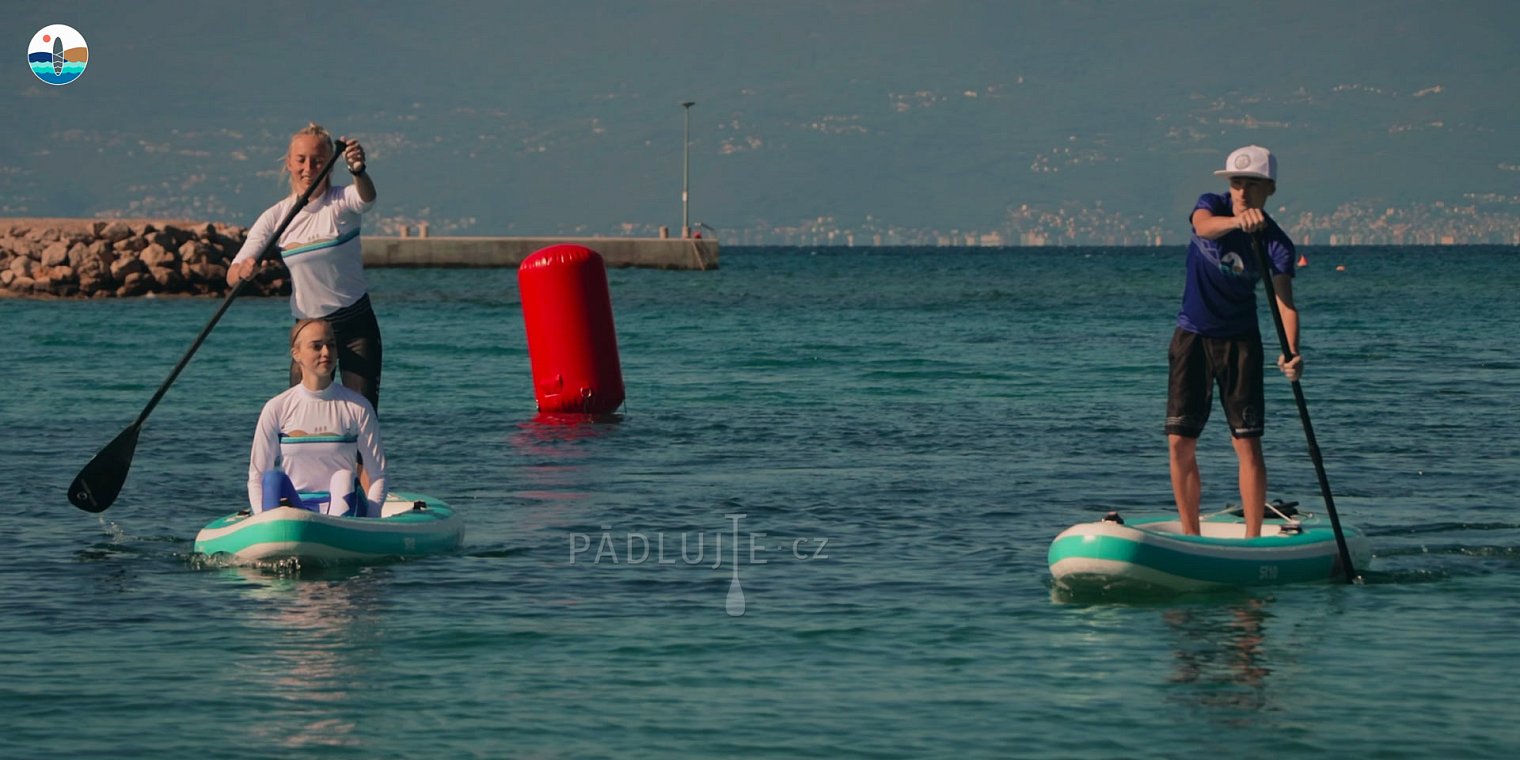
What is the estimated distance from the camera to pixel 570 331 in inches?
762

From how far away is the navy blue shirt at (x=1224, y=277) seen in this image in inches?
358

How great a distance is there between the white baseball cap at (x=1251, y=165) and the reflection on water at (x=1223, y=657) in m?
2.00

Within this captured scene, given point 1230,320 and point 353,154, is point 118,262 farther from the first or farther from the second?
point 1230,320

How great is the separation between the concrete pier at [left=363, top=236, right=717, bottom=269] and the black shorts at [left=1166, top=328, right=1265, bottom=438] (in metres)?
85.2

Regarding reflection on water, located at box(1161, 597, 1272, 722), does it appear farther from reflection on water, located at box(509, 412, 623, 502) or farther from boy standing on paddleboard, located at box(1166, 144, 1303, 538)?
reflection on water, located at box(509, 412, 623, 502)

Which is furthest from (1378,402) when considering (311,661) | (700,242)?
(700,242)

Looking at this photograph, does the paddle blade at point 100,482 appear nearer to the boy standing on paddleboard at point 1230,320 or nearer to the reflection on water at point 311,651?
the reflection on water at point 311,651

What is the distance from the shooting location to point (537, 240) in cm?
10131

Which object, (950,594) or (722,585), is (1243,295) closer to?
(950,594)

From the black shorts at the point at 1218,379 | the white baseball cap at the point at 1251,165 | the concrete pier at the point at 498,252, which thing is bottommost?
the concrete pier at the point at 498,252

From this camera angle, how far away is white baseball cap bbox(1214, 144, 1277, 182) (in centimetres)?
902

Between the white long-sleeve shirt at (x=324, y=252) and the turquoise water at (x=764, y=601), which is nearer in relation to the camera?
the turquoise water at (x=764, y=601)

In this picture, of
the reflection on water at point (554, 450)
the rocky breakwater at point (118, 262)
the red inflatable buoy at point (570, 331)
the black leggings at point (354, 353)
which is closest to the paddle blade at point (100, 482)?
the black leggings at point (354, 353)

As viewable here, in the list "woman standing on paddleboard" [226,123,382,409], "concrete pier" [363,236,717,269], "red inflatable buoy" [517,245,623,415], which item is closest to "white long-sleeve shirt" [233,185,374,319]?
"woman standing on paddleboard" [226,123,382,409]
